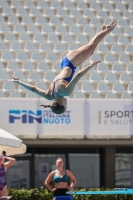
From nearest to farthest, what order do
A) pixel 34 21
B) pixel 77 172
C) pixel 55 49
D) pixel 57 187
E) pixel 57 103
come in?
pixel 57 103 → pixel 57 187 → pixel 77 172 → pixel 55 49 → pixel 34 21

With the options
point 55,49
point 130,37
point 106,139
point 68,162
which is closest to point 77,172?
point 68,162

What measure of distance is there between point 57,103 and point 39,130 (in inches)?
319

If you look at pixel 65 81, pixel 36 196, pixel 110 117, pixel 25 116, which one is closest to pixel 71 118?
pixel 110 117

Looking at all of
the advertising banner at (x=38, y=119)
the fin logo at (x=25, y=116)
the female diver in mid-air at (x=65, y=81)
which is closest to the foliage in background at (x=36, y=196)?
the advertising banner at (x=38, y=119)

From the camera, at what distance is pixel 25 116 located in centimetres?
1510

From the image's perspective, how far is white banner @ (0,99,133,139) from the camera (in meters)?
15.0

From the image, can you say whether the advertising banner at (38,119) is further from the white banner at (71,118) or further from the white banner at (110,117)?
the white banner at (110,117)

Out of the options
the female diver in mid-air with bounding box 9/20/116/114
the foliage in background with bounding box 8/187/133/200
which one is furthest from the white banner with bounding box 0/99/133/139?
the female diver in mid-air with bounding box 9/20/116/114

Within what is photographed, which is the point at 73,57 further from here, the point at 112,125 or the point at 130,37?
the point at 130,37

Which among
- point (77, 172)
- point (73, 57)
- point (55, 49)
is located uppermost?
point (55, 49)

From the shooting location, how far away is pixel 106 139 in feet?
50.9

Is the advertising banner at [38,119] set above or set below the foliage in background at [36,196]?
above

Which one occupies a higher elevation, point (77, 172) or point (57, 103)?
point (57, 103)

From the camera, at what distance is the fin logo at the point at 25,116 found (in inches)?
591
